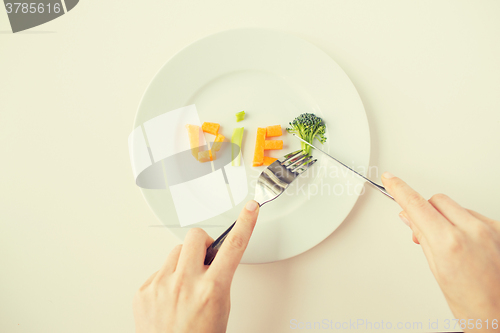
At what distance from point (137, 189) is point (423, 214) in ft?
5.66

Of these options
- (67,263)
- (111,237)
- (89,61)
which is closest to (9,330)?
(67,263)

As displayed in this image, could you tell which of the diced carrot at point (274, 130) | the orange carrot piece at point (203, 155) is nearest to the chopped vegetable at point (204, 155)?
the orange carrot piece at point (203, 155)

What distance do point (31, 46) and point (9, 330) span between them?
2.05 metres

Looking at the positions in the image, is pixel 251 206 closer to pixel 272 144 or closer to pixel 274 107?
pixel 272 144

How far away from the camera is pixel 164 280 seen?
1254 mm

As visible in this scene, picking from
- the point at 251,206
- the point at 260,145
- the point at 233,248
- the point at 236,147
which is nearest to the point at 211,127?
the point at 236,147

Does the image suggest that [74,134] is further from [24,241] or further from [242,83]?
[242,83]

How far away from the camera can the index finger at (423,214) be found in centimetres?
113

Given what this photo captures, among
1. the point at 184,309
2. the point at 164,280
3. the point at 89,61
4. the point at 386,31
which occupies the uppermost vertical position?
the point at 89,61

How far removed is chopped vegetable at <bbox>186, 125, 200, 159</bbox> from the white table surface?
51 cm

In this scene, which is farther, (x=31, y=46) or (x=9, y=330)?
(x=31, y=46)

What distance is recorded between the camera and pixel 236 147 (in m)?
1.72

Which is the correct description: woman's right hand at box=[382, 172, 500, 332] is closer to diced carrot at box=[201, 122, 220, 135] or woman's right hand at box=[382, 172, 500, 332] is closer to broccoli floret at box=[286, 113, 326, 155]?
broccoli floret at box=[286, 113, 326, 155]

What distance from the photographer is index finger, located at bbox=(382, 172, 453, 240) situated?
1.13 metres
